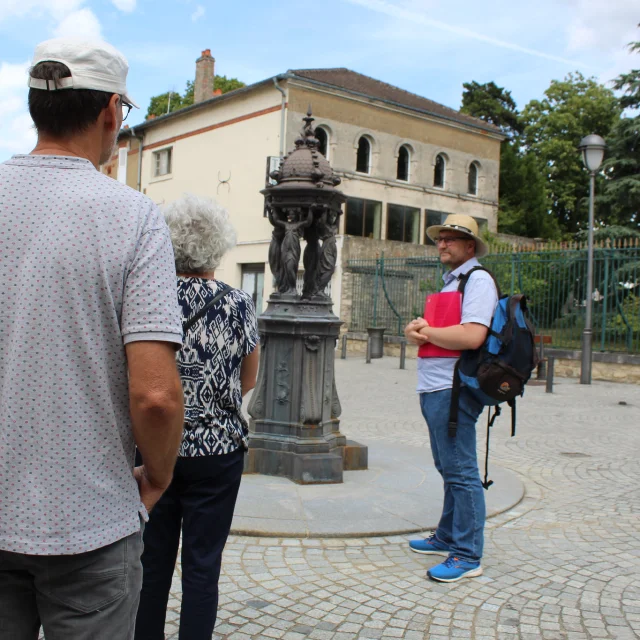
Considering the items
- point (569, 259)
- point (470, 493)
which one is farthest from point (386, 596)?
point (569, 259)

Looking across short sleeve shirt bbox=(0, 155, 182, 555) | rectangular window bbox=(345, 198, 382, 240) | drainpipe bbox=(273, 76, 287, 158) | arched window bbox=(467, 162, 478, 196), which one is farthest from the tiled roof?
short sleeve shirt bbox=(0, 155, 182, 555)

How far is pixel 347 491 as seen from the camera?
5.60 meters

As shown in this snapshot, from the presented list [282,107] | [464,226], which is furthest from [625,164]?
[464,226]

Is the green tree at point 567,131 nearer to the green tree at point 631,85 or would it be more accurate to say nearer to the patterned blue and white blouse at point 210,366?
the green tree at point 631,85

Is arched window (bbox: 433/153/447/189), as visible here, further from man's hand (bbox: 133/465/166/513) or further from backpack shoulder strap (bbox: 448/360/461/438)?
man's hand (bbox: 133/465/166/513)

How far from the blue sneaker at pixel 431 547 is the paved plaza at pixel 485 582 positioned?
0.08 m

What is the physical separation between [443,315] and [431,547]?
Answer: 4.81 ft

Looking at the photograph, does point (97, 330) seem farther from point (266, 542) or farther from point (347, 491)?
point (347, 491)

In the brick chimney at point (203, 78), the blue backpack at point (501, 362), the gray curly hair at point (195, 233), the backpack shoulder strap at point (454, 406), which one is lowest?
the backpack shoulder strap at point (454, 406)

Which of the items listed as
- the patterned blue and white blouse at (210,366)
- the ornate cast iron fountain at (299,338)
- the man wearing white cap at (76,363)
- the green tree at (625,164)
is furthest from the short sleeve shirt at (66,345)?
the green tree at (625,164)

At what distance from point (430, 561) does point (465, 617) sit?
0.80 metres

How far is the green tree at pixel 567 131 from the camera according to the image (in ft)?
132

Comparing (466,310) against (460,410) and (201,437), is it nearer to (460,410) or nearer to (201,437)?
(460,410)

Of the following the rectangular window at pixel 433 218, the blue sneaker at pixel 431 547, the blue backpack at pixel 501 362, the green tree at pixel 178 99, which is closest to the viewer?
the blue backpack at pixel 501 362
